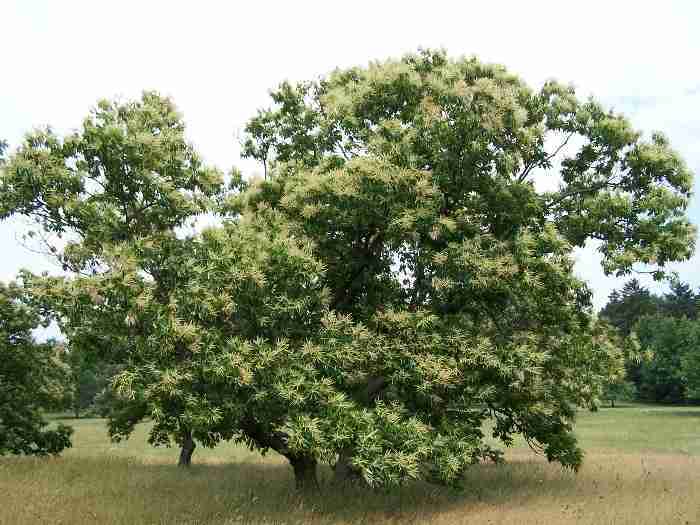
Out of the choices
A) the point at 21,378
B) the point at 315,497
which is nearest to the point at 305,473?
the point at 315,497

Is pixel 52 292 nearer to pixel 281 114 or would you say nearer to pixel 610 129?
pixel 281 114

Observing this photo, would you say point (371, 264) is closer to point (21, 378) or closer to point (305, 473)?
point (305, 473)

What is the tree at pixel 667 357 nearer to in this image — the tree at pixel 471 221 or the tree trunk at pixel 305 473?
the tree at pixel 471 221

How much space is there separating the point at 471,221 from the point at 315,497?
873 cm

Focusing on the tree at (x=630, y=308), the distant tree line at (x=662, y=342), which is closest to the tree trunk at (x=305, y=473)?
the distant tree line at (x=662, y=342)

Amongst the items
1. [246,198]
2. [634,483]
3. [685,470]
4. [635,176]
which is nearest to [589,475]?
[634,483]

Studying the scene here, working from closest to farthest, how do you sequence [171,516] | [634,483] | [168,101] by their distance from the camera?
[171,516], [168,101], [634,483]

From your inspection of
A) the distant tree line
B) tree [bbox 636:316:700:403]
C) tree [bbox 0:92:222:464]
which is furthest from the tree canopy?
tree [bbox 636:316:700:403]

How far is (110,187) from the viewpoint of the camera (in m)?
17.6

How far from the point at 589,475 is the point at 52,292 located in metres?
20.5

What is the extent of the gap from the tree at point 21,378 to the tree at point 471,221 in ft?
29.6

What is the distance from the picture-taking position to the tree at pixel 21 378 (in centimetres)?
2277

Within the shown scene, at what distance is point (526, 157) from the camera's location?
762 inches

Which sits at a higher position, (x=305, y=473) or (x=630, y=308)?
(x=630, y=308)
